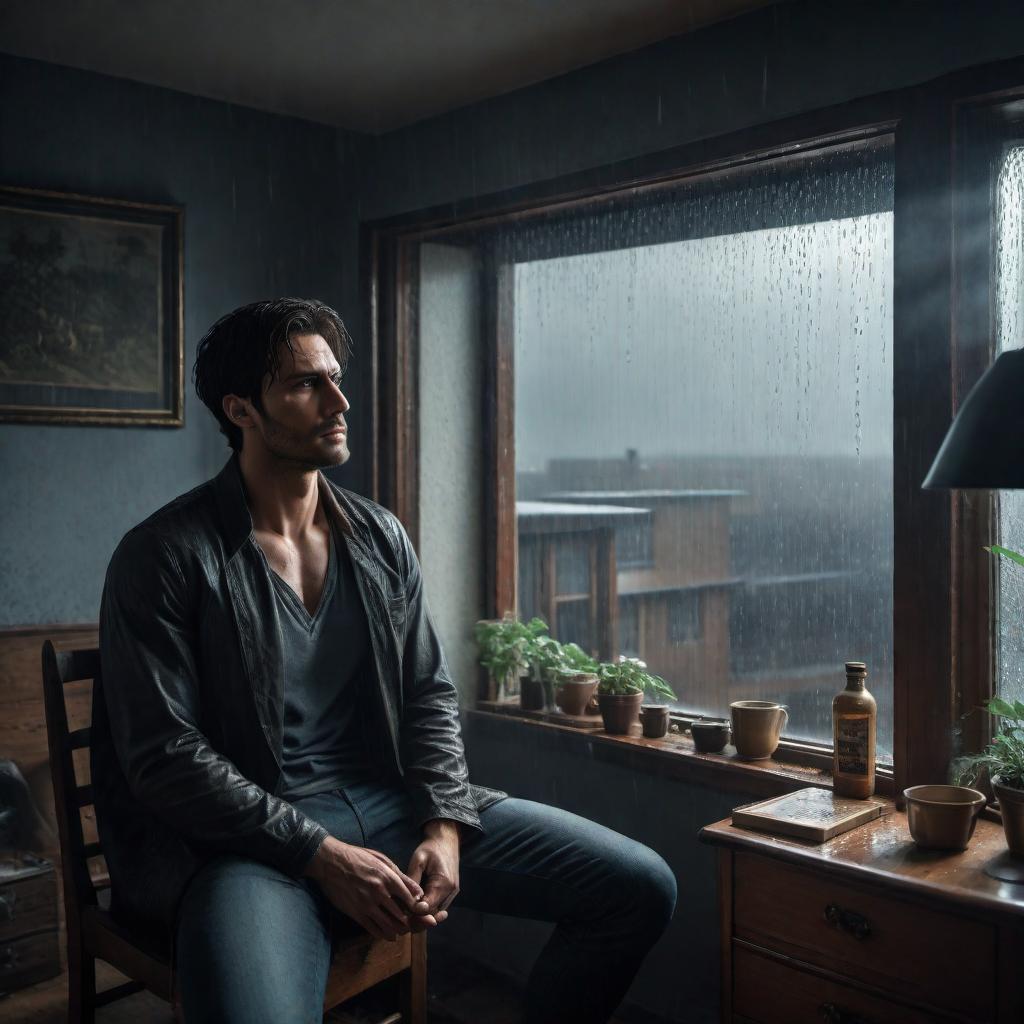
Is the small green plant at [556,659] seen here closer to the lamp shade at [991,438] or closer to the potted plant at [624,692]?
the potted plant at [624,692]

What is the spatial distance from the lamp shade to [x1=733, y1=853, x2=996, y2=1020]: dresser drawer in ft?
2.37

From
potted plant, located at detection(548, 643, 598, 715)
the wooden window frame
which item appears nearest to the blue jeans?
the wooden window frame

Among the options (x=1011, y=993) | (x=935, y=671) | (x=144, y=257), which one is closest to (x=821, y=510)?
(x=935, y=671)

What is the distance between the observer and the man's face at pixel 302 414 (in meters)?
2.07

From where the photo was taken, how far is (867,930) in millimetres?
1803

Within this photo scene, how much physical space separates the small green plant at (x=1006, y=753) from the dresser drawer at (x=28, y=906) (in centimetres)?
211

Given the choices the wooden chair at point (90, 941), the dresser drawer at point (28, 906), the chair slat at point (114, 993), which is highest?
the wooden chair at point (90, 941)

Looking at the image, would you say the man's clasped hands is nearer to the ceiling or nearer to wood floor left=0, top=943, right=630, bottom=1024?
wood floor left=0, top=943, right=630, bottom=1024

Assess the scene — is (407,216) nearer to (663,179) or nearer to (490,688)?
(663,179)

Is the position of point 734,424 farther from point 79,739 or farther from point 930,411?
point 79,739

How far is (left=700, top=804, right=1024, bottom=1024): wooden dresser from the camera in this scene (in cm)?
167

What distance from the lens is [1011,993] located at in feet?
5.41

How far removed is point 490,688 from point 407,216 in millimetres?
1424

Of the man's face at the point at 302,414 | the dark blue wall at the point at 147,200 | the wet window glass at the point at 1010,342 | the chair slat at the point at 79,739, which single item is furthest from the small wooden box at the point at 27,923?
the wet window glass at the point at 1010,342
